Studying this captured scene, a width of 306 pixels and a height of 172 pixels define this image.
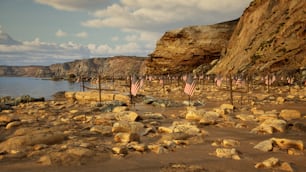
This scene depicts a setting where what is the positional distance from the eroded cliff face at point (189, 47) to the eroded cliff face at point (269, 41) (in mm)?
6358

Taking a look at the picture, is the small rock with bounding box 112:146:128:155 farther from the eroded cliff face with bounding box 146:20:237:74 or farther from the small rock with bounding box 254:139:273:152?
the eroded cliff face with bounding box 146:20:237:74

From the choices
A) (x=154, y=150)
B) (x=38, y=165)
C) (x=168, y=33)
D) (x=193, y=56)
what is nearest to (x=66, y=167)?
(x=38, y=165)

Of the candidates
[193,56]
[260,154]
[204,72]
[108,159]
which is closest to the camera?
[108,159]

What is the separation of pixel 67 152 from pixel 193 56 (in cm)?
5472

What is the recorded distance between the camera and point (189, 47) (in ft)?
189

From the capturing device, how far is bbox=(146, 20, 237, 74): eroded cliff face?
5791 cm

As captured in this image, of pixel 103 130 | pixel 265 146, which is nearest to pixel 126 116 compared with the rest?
pixel 103 130

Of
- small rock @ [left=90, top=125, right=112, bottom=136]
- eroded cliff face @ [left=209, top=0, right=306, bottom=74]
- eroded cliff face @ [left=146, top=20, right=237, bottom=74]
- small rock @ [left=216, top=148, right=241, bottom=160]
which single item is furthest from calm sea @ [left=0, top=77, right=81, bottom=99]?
small rock @ [left=216, top=148, right=241, bottom=160]

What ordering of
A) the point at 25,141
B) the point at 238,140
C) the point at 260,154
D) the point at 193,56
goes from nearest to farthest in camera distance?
the point at 260,154, the point at 25,141, the point at 238,140, the point at 193,56

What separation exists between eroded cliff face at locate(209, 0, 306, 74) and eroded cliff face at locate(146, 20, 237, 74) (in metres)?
6.36

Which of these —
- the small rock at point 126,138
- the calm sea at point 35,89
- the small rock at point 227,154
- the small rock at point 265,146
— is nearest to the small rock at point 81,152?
the small rock at point 126,138

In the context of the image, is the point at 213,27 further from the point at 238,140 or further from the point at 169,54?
the point at 238,140

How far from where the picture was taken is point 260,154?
5.54 m

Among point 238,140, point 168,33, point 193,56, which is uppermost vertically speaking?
point 168,33
